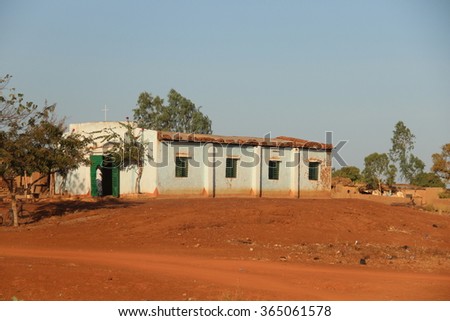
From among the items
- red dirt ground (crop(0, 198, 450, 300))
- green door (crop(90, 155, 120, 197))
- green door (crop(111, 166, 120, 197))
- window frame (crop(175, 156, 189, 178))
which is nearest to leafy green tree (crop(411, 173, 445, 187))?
red dirt ground (crop(0, 198, 450, 300))

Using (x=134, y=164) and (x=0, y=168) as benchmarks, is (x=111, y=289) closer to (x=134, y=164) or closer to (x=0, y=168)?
(x=0, y=168)

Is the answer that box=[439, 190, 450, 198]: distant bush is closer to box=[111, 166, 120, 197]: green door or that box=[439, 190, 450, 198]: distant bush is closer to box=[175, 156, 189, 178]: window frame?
box=[175, 156, 189, 178]: window frame

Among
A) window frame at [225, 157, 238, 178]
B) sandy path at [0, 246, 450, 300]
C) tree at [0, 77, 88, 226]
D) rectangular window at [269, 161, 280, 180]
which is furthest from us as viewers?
rectangular window at [269, 161, 280, 180]

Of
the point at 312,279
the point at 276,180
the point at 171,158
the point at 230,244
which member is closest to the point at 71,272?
the point at 312,279

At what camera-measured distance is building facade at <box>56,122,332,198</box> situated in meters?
34.4

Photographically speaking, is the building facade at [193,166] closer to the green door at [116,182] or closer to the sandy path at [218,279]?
the green door at [116,182]

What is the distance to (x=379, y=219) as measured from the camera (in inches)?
1038

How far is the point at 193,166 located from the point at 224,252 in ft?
57.4

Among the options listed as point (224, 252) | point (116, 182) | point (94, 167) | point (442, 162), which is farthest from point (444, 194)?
point (224, 252)

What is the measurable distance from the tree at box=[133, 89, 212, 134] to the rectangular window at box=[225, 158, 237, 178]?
23.7 metres

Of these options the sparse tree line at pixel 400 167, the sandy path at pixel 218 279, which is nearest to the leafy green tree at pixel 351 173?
the sparse tree line at pixel 400 167

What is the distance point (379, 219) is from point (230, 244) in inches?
349

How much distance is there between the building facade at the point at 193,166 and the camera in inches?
1356

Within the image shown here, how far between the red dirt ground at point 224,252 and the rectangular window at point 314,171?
10672mm
